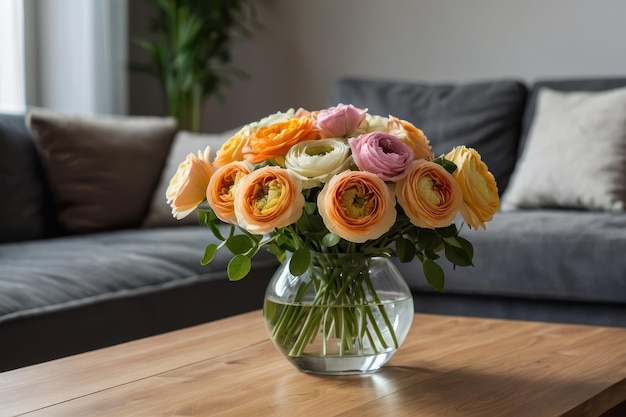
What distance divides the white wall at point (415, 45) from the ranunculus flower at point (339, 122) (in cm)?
256

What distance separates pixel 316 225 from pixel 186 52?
2.91 metres

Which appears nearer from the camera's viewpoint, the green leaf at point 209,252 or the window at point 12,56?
the green leaf at point 209,252

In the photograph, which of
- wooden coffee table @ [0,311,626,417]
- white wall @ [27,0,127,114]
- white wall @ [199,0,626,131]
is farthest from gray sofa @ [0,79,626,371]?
white wall @ [27,0,127,114]

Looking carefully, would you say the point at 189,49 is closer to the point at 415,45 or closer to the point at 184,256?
the point at 415,45

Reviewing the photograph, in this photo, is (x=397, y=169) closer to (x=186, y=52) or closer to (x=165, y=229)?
(x=165, y=229)

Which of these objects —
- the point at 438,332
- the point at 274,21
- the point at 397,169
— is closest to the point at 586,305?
the point at 438,332

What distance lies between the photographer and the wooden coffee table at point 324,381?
3.36ft

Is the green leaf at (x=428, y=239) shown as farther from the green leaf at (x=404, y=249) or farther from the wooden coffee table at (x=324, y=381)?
the wooden coffee table at (x=324, y=381)

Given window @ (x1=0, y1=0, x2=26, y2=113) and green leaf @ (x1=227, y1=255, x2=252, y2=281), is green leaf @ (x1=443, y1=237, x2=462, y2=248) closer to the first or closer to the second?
green leaf @ (x1=227, y1=255, x2=252, y2=281)

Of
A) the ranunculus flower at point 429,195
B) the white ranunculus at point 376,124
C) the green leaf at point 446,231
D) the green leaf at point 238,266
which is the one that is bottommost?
the green leaf at point 238,266

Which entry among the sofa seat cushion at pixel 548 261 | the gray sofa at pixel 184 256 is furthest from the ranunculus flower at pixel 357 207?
the sofa seat cushion at pixel 548 261

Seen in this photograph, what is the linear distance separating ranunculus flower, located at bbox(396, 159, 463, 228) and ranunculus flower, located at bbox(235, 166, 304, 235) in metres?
0.12

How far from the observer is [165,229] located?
2678 mm

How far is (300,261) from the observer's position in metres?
1.10
